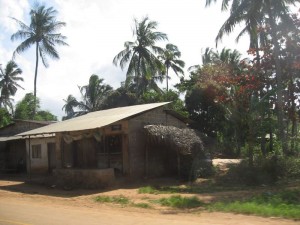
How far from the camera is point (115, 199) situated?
1390 centimetres

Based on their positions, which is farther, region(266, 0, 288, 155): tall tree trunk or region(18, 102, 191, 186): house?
region(266, 0, 288, 155): tall tree trunk

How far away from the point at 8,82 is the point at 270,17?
36.3 meters

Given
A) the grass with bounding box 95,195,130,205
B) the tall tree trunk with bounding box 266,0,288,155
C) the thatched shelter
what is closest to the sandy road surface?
the grass with bounding box 95,195,130,205

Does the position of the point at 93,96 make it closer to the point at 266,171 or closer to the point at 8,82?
the point at 8,82

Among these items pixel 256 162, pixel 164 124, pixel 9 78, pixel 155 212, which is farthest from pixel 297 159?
pixel 9 78

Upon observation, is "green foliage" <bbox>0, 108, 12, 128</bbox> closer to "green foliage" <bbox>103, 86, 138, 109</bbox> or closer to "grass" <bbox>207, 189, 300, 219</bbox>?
"green foliage" <bbox>103, 86, 138, 109</bbox>

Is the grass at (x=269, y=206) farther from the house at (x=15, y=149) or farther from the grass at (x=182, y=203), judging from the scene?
the house at (x=15, y=149)

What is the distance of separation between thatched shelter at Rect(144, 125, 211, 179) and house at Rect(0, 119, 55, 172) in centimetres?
1084

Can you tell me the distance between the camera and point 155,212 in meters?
10.8

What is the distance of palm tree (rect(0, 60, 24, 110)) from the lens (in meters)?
48.0

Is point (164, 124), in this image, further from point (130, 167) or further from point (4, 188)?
point (4, 188)

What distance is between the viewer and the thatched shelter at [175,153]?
61.1 ft

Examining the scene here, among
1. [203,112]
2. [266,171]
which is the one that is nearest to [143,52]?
[203,112]

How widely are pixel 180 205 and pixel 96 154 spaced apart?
383 inches
